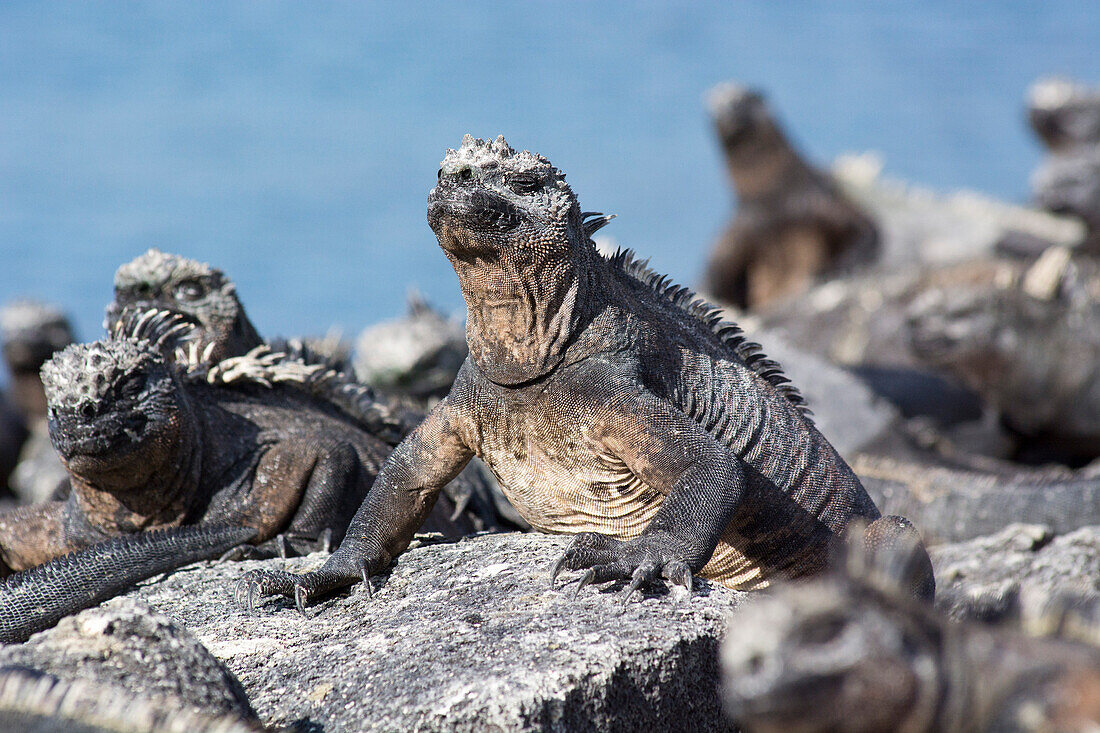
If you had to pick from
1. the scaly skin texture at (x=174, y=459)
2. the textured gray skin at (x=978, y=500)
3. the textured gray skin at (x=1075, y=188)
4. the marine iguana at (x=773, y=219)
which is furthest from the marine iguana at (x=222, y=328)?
the marine iguana at (x=773, y=219)

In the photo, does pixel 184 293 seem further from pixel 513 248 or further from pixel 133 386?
pixel 513 248

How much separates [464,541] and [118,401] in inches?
47.1

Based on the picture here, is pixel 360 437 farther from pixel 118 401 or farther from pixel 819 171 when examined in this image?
pixel 819 171

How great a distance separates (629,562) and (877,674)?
4.47ft

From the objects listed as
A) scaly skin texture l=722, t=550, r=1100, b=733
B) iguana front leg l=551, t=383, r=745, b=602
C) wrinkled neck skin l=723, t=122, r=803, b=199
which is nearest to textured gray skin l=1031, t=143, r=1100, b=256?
wrinkled neck skin l=723, t=122, r=803, b=199

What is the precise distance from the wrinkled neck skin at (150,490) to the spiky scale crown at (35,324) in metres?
6.27

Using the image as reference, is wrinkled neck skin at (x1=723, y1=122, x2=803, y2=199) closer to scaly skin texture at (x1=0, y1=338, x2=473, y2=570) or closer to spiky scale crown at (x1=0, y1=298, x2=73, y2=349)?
spiky scale crown at (x1=0, y1=298, x2=73, y2=349)

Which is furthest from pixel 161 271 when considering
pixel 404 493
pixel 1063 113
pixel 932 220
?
pixel 932 220

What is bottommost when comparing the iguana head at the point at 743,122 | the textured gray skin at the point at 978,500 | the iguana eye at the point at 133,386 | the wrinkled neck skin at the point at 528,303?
the textured gray skin at the point at 978,500

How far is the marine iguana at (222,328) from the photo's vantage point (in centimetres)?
450

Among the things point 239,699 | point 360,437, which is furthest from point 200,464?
point 239,699

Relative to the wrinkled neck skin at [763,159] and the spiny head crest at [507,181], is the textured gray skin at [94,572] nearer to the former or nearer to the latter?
the spiny head crest at [507,181]

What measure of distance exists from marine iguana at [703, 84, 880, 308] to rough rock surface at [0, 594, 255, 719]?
1113cm

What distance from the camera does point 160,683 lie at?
2.36 m
